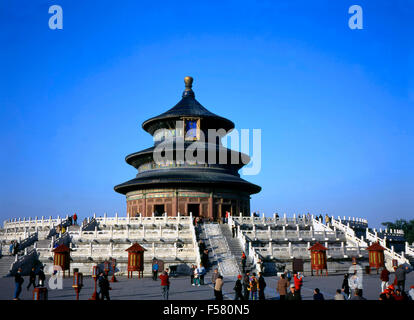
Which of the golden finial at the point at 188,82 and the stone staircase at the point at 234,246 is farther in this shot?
the golden finial at the point at 188,82

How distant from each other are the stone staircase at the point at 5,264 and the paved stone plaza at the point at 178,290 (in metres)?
5.45

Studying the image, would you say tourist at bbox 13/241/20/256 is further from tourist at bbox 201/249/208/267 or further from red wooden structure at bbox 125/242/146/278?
tourist at bbox 201/249/208/267

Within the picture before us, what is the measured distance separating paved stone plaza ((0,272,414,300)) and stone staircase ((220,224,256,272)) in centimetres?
237

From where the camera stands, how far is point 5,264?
32.0m

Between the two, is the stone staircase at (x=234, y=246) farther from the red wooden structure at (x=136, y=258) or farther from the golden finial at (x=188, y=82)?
the golden finial at (x=188, y=82)

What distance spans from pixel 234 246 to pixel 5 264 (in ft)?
53.2

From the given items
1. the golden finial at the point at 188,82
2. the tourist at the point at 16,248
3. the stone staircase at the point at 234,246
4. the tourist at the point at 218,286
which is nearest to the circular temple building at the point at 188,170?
the golden finial at the point at 188,82

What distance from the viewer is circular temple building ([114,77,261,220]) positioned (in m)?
46.6

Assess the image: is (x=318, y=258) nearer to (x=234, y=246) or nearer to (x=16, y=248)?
(x=234, y=246)

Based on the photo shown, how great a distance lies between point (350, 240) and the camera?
34188mm

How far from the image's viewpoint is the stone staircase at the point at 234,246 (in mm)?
28631

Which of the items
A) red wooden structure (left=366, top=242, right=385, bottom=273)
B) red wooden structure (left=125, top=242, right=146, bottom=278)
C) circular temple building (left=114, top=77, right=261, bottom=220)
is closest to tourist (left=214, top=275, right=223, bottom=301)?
red wooden structure (left=125, top=242, right=146, bottom=278)

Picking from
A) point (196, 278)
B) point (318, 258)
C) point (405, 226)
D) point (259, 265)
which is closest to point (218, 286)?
point (196, 278)
